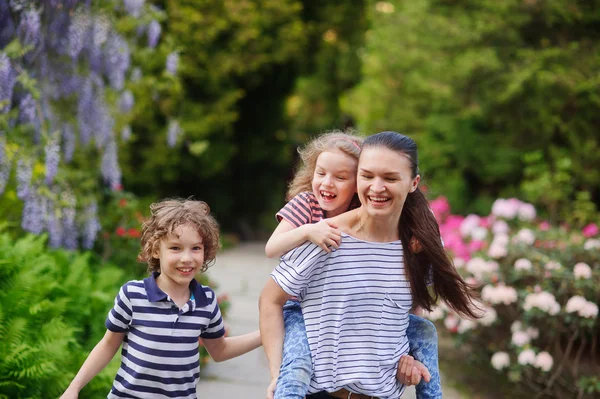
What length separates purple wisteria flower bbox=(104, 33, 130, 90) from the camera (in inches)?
215

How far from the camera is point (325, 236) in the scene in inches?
86.7

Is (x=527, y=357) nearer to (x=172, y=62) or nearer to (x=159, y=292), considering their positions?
(x=159, y=292)

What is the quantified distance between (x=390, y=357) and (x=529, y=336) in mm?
2594

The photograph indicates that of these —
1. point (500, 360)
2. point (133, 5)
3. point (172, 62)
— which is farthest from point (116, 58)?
point (500, 360)

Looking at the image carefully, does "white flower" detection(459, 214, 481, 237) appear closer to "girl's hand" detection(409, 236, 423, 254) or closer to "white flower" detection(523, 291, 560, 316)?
"white flower" detection(523, 291, 560, 316)

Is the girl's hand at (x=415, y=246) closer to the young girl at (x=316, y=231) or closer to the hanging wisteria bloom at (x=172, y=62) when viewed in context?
the young girl at (x=316, y=231)

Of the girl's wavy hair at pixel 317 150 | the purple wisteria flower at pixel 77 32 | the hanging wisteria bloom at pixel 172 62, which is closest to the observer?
the girl's wavy hair at pixel 317 150

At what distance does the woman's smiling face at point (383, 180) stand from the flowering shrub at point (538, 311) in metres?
2.16

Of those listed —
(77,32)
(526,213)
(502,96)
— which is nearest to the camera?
(77,32)

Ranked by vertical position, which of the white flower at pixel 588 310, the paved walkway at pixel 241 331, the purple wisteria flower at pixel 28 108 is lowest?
the paved walkway at pixel 241 331

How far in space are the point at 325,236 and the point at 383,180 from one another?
10.7 inches

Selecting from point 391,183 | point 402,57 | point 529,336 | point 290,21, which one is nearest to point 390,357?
point 391,183

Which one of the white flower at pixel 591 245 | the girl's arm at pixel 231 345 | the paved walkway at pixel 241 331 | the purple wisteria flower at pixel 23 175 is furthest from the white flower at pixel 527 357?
the purple wisteria flower at pixel 23 175

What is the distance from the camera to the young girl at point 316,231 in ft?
7.25
